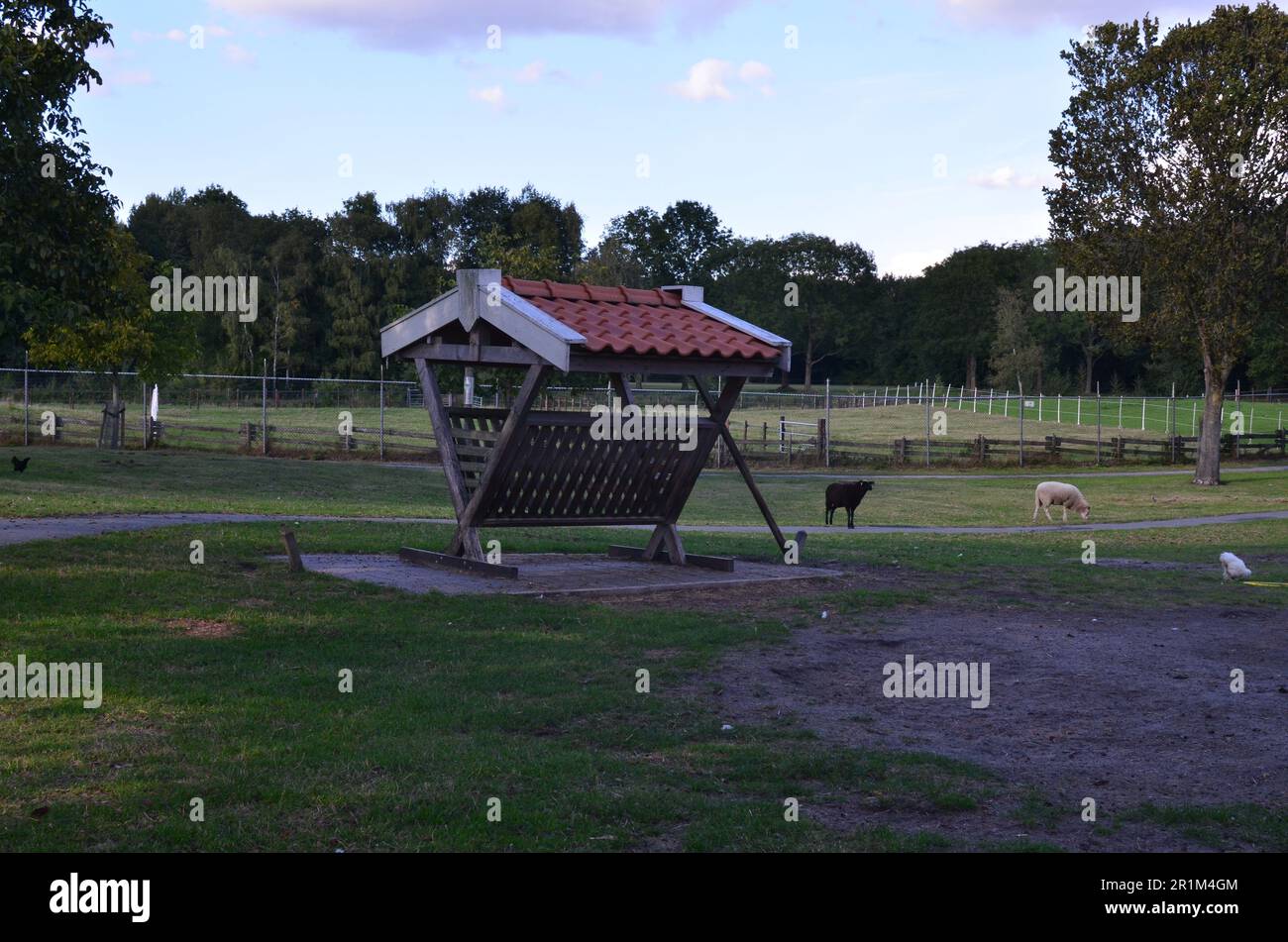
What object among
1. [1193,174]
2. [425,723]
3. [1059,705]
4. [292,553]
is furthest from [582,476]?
[1193,174]

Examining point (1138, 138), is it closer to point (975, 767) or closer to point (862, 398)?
point (975, 767)

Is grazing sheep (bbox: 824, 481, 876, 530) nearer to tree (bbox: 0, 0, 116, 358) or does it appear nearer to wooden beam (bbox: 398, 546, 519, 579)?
wooden beam (bbox: 398, 546, 519, 579)

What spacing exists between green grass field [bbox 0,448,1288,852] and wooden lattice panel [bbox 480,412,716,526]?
2095 mm

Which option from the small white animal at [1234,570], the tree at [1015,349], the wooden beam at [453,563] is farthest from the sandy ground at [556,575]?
the tree at [1015,349]

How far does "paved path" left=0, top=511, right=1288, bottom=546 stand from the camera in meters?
15.6

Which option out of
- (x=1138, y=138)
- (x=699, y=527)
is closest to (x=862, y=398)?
(x=1138, y=138)

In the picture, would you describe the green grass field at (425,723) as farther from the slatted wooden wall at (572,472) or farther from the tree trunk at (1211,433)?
the tree trunk at (1211,433)

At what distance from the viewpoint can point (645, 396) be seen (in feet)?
207

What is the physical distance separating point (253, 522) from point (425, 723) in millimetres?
10577

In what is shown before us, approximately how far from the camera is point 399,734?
25.0ft

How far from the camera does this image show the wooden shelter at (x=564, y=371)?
13.6 metres

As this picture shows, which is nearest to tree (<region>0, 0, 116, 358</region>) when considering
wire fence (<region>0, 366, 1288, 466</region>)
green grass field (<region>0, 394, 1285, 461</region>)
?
wire fence (<region>0, 366, 1288, 466</region>)

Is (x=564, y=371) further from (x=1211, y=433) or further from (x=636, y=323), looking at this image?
(x=1211, y=433)
